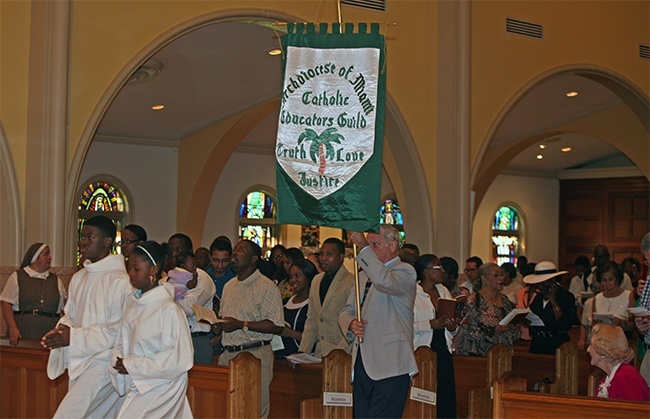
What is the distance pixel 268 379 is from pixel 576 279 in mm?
9220

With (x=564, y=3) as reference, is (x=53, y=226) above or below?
below

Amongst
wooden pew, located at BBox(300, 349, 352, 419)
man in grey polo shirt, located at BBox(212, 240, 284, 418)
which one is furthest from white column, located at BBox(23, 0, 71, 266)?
wooden pew, located at BBox(300, 349, 352, 419)

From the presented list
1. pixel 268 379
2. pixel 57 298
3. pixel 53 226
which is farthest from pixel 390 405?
pixel 53 226

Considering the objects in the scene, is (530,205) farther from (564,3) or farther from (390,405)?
(390,405)

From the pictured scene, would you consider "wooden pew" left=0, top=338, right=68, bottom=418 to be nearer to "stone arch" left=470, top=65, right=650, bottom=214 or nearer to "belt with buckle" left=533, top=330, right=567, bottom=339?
"belt with buckle" left=533, top=330, right=567, bottom=339

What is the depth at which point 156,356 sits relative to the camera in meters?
5.16

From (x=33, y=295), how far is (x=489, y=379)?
3.79 meters

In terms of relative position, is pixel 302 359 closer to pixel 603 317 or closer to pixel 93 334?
pixel 93 334

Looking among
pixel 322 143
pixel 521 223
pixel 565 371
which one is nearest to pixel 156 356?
pixel 322 143

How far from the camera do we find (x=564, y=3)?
12.3 m

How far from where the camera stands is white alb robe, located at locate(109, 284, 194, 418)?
5.15 meters

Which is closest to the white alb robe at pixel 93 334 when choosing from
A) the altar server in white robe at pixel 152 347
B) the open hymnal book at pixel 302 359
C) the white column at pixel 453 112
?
the altar server in white robe at pixel 152 347

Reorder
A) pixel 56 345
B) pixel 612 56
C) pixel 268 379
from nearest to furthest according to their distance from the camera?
1. pixel 56 345
2. pixel 268 379
3. pixel 612 56

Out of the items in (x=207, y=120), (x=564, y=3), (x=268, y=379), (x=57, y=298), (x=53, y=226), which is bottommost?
(x=268, y=379)
